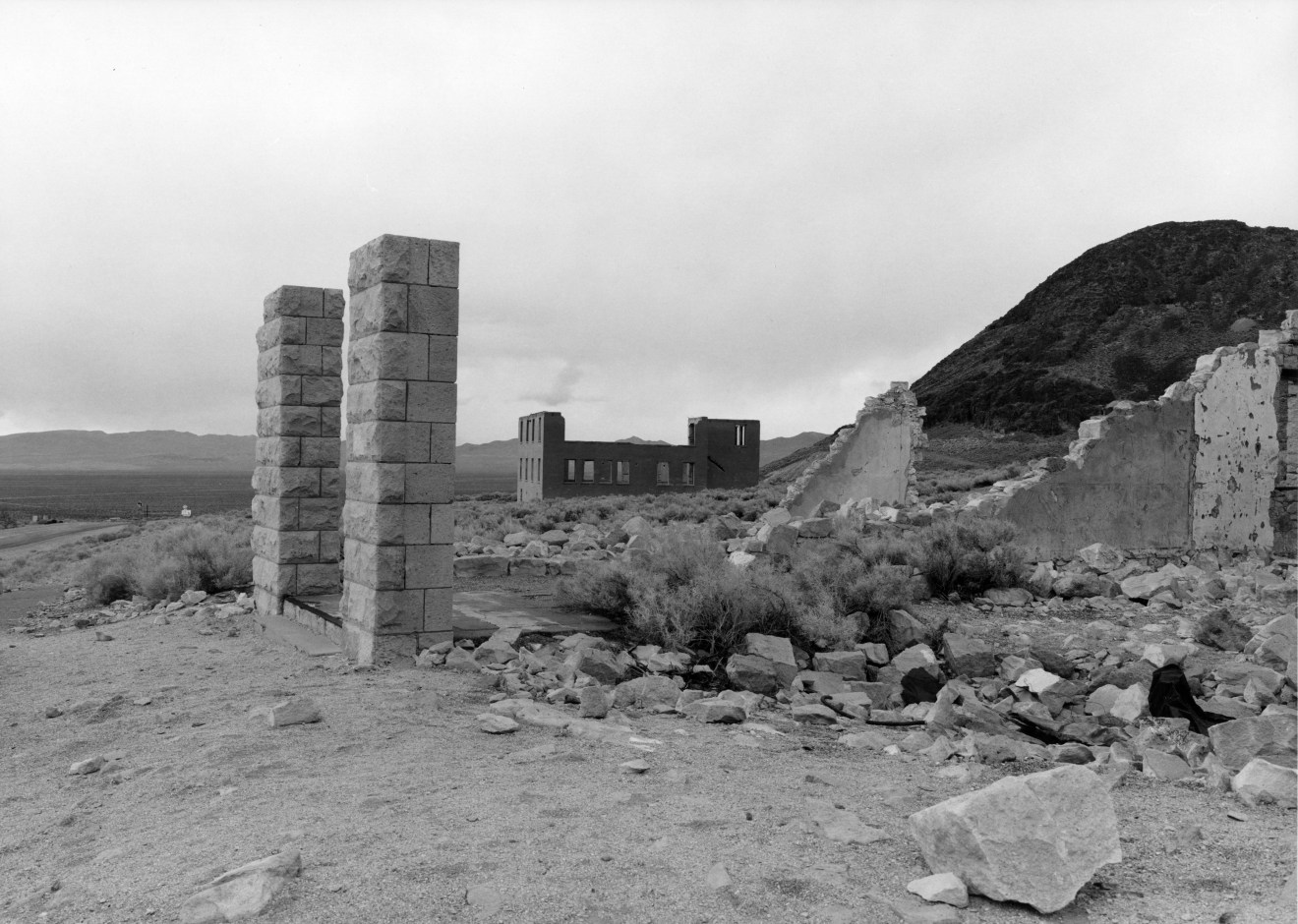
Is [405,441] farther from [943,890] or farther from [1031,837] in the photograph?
[1031,837]

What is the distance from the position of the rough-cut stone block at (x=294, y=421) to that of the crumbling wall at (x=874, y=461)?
11142 millimetres

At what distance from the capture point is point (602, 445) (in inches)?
1806

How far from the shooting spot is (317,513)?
1080 centimetres

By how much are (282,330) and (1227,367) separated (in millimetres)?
14880

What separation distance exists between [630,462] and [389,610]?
38.5 meters

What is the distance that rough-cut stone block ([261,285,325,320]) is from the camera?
10359mm

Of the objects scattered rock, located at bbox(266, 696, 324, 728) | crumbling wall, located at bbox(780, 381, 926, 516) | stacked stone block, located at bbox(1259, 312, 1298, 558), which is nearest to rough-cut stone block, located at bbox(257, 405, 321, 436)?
scattered rock, located at bbox(266, 696, 324, 728)

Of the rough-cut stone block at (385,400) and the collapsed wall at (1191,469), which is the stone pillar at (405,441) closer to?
the rough-cut stone block at (385,400)

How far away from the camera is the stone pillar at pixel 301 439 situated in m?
10.4

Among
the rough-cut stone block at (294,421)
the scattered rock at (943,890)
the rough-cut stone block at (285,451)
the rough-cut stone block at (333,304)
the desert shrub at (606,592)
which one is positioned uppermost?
the rough-cut stone block at (333,304)

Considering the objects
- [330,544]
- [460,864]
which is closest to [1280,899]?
[460,864]

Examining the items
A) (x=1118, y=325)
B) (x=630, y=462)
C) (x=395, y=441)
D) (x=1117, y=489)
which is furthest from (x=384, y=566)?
(x=1118, y=325)

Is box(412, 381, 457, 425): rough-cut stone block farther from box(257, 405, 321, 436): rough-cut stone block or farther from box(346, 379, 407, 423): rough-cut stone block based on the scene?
box(257, 405, 321, 436): rough-cut stone block

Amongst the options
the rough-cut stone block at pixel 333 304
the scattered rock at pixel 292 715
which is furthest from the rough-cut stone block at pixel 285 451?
the scattered rock at pixel 292 715
